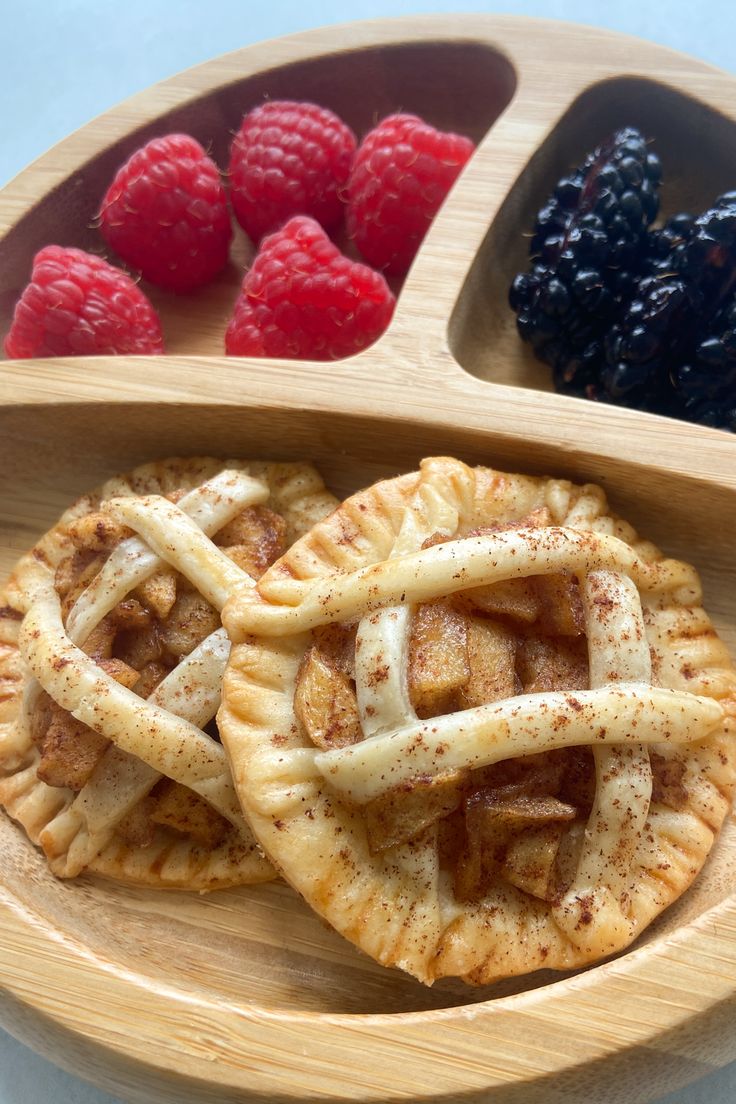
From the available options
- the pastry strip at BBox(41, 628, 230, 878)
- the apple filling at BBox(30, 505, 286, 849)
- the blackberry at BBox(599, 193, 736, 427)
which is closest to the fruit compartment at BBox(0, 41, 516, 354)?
the blackberry at BBox(599, 193, 736, 427)

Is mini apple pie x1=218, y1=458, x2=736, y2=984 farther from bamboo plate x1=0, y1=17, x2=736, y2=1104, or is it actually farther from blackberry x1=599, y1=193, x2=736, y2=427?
blackberry x1=599, y1=193, x2=736, y2=427

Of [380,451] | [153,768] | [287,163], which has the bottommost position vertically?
[153,768]

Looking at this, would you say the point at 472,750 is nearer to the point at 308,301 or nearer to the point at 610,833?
the point at 610,833

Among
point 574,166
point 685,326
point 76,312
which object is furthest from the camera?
point 574,166

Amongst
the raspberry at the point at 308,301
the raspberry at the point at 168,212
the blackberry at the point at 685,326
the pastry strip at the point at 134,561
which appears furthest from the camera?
the raspberry at the point at 168,212

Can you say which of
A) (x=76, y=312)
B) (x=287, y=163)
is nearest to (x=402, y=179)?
(x=287, y=163)

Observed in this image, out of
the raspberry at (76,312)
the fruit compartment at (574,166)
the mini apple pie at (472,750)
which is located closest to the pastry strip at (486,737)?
the mini apple pie at (472,750)

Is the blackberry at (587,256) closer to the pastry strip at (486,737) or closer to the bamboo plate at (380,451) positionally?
the bamboo plate at (380,451)
